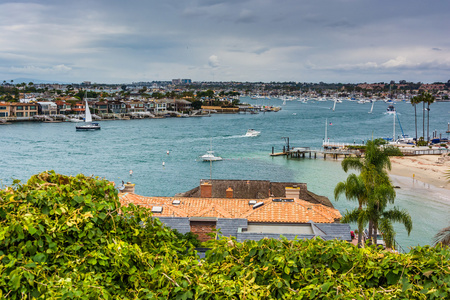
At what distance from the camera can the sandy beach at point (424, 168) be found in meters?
46.5

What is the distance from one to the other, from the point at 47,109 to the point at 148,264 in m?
138

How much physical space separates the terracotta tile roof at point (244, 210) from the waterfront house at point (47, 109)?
11959 centimetres

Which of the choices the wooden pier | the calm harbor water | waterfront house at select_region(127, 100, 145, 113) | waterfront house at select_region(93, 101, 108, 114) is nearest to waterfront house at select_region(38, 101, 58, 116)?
waterfront house at select_region(93, 101, 108, 114)

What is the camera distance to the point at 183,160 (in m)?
63.4

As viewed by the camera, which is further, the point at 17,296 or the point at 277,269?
the point at 277,269

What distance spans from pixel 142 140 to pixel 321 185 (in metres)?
49.9

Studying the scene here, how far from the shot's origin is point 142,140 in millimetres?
86312

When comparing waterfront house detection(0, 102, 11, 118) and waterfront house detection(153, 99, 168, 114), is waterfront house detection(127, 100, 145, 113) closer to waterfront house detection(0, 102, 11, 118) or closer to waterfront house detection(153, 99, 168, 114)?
waterfront house detection(153, 99, 168, 114)

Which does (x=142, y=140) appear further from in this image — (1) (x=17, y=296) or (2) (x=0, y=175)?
(1) (x=17, y=296)

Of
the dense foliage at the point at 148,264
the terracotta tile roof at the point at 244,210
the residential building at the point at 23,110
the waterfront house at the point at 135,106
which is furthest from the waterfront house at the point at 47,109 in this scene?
the dense foliage at the point at 148,264

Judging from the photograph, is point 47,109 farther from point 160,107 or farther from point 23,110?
point 160,107

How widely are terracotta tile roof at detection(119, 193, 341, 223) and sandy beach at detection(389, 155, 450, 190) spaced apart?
97.7ft

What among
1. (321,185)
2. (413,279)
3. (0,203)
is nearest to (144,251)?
(0,203)

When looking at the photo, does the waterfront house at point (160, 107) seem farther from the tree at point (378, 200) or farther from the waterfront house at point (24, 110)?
the tree at point (378, 200)
